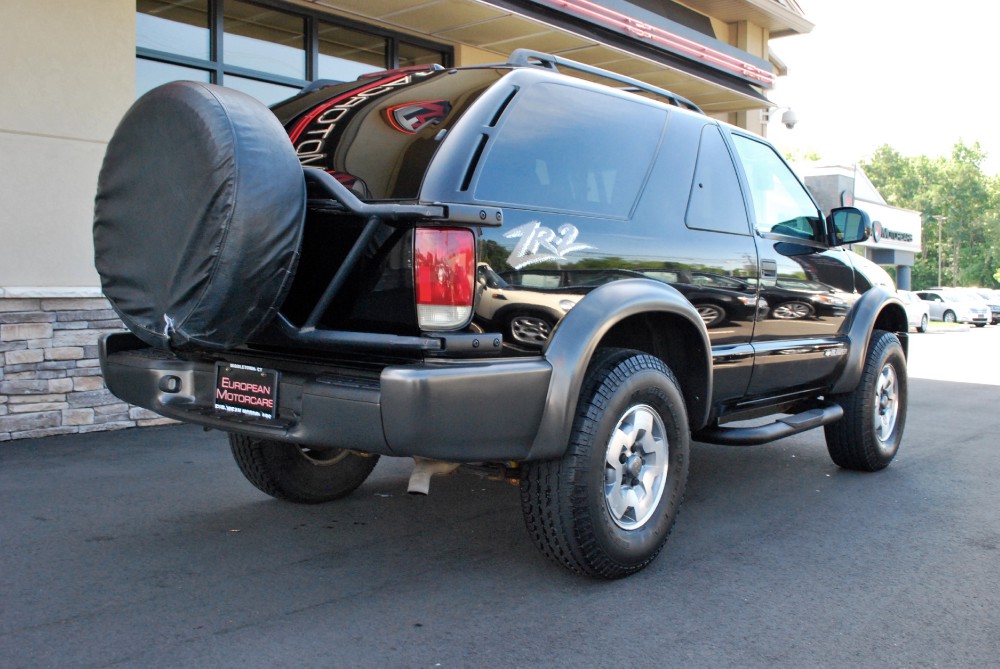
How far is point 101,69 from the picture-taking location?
7199mm

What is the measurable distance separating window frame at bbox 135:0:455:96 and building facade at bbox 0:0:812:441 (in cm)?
1

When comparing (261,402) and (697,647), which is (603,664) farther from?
(261,402)

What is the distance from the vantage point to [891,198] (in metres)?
108

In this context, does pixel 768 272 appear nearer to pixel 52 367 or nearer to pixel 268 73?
pixel 52 367

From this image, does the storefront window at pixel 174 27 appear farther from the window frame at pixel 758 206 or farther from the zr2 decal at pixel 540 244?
the zr2 decal at pixel 540 244

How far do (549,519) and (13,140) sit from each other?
531cm

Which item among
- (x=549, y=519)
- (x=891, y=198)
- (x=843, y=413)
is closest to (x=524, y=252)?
(x=549, y=519)

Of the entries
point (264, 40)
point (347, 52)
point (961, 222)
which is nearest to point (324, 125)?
point (264, 40)

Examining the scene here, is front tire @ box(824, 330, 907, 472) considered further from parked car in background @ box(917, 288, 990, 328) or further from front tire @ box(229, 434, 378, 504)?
parked car in background @ box(917, 288, 990, 328)

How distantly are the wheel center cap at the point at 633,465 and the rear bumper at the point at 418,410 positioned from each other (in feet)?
2.02

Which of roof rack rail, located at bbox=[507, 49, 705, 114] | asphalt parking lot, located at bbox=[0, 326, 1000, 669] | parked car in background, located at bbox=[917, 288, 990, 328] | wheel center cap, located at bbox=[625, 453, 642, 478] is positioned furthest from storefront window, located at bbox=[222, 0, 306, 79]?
parked car in background, located at bbox=[917, 288, 990, 328]

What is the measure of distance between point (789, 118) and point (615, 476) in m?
13.9

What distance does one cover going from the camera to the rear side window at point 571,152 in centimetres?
346

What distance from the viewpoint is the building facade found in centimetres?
667
